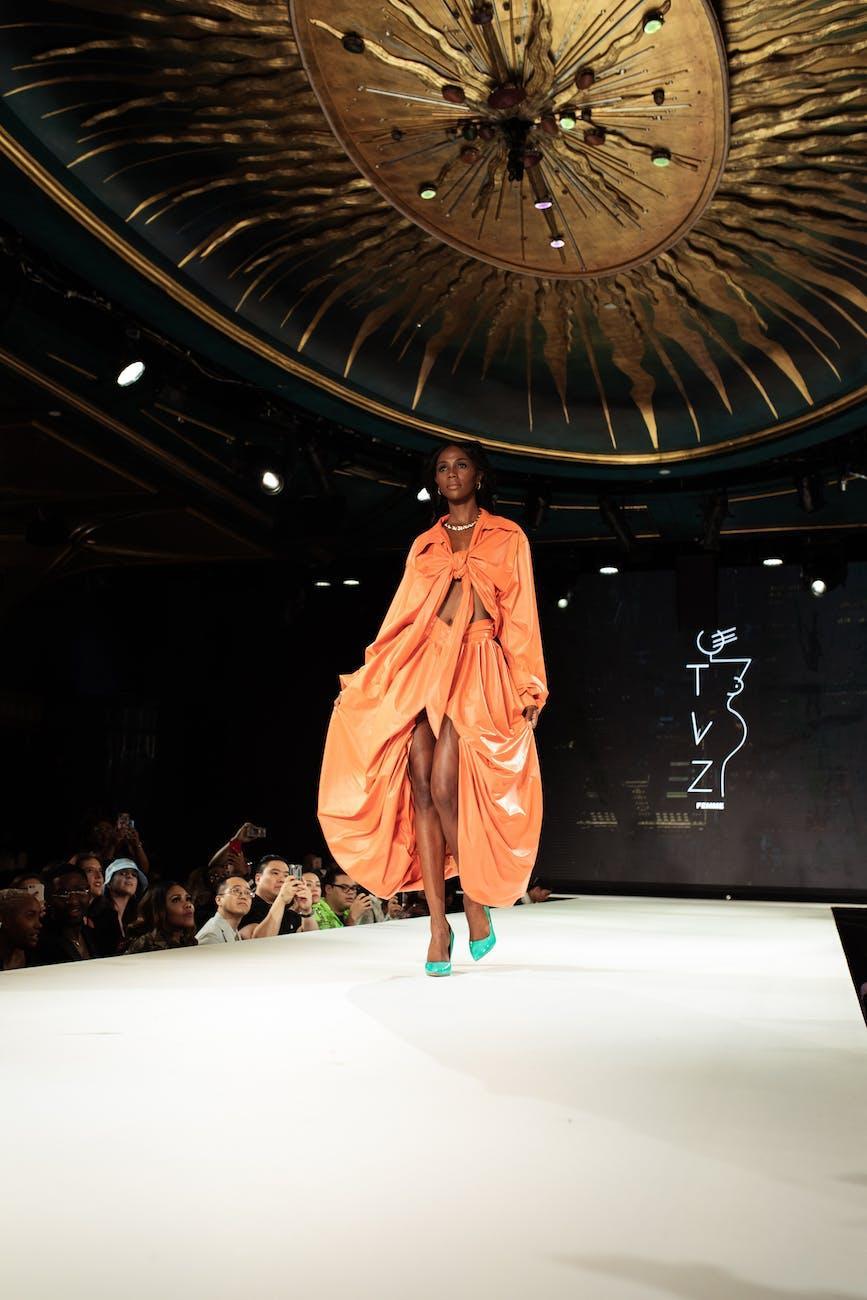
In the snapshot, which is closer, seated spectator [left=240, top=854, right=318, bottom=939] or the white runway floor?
the white runway floor

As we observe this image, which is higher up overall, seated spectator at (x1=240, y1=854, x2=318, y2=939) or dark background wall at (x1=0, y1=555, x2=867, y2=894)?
dark background wall at (x1=0, y1=555, x2=867, y2=894)

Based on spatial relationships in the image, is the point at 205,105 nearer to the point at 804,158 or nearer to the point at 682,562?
the point at 804,158

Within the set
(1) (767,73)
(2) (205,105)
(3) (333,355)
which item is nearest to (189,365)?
(3) (333,355)

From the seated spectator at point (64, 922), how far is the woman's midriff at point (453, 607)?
178cm

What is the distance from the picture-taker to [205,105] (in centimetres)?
466

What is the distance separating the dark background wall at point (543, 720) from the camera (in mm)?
9133

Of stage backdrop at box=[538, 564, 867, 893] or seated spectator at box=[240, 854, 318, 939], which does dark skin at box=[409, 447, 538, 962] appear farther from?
stage backdrop at box=[538, 564, 867, 893]

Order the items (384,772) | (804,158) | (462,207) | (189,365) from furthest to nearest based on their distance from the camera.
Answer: (189,365)
(462,207)
(804,158)
(384,772)

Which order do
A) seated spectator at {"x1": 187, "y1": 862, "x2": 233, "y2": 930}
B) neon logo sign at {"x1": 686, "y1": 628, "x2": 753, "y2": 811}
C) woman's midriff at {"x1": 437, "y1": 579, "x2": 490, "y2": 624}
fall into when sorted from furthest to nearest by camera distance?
neon logo sign at {"x1": 686, "y1": 628, "x2": 753, "y2": 811}
seated spectator at {"x1": 187, "y1": 862, "x2": 233, "y2": 930}
woman's midriff at {"x1": 437, "y1": 579, "x2": 490, "y2": 624}

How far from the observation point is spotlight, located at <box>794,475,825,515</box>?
7.69m

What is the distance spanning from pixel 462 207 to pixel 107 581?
619 centimetres

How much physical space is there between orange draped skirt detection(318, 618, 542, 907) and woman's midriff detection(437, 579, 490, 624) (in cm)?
3

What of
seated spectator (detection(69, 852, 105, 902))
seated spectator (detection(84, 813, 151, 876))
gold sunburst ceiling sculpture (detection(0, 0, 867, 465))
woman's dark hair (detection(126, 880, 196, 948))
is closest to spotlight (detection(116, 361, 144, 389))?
gold sunburst ceiling sculpture (detection(0, 0, 867, 465))

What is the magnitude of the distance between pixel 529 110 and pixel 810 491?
390cm
